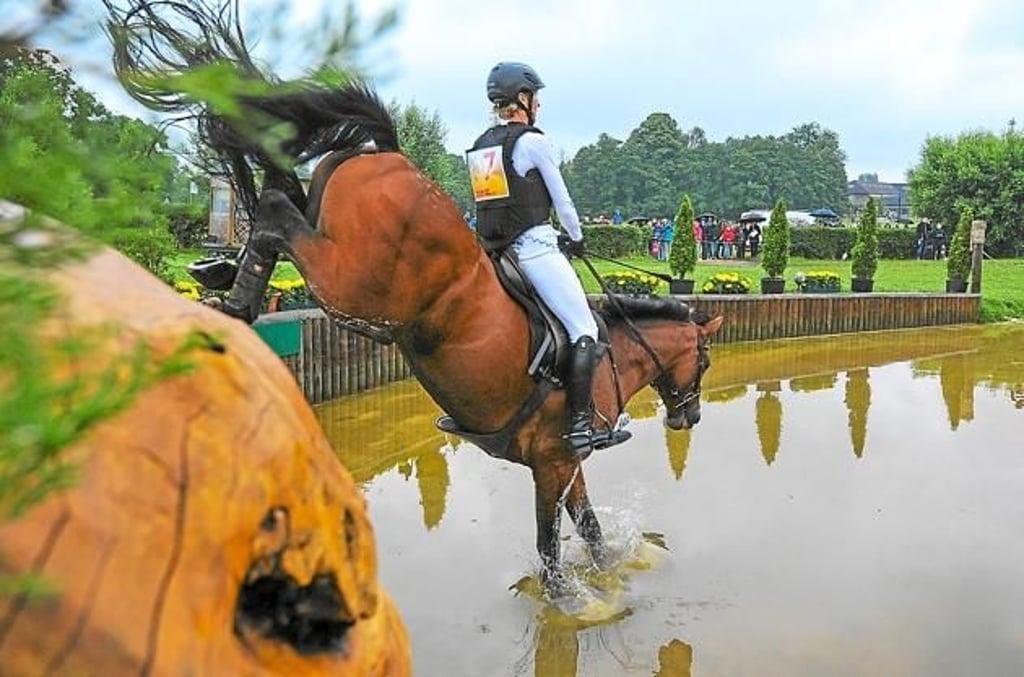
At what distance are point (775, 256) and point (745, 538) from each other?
34.2 ft

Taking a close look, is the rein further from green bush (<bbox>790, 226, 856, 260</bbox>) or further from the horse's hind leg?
green bush (<bbox>790, 226, 856, 260</bbox>)

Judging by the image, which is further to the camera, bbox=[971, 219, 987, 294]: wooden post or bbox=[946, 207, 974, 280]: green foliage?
bbox=[946, 207, 974, 280]: green foliage

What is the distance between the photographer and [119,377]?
88 centimetres

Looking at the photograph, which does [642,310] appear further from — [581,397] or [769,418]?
[769,418]

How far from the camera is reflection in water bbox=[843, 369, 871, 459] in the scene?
25.0 ft

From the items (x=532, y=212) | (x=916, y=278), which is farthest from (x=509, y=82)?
(x=916, y=278)

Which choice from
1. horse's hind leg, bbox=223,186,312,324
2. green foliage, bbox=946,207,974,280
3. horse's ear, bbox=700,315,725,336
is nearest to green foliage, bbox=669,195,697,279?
green foliage, bbox=946,207,974,280

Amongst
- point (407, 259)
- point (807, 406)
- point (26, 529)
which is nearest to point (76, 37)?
point (26, 529)

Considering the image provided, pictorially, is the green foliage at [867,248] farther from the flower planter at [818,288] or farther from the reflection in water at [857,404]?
the reflection in water at [857,404]

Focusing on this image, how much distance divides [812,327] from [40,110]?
45.9ft

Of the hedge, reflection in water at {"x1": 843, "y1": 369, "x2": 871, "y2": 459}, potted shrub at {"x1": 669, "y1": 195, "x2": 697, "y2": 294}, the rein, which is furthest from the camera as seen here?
the hedge

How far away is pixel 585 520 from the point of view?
470 centimetres

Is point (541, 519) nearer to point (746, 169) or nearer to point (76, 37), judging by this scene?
point (76, 37)

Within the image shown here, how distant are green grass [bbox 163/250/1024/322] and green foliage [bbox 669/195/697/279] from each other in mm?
353
